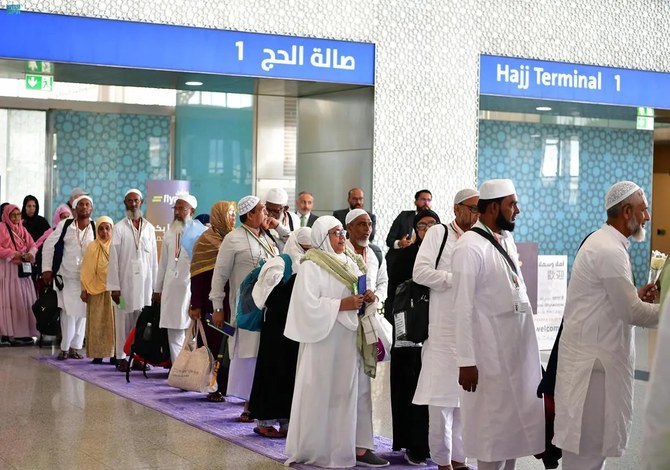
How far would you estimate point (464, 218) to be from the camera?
253 inches

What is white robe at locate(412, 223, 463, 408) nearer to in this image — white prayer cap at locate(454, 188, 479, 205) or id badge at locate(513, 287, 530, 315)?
white prayer cap at locate(454, 188, 479, 205)

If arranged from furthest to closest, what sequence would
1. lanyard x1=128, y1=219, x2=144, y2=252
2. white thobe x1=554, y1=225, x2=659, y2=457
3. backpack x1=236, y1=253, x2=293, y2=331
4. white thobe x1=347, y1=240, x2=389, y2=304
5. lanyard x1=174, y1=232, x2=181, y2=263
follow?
lanyard x1=128, y1=219, x2=144, y2=252 < lanyard x1=174, y1=232, x2=181, y2=263 < backpack x1=236, y1=253, x2=293, y2=331 < white thobe x1=347, y1=240, x2=389, y2=304 < white thobe x1=554, y1=225, x2=659, y2=457

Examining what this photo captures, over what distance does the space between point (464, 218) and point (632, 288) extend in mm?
1638

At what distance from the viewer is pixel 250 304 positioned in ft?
24.4

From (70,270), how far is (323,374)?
19.7 ft

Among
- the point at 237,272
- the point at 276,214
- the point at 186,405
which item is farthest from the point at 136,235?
the point at 237,272

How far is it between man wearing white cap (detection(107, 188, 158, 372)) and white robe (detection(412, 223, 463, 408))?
5.30 meters

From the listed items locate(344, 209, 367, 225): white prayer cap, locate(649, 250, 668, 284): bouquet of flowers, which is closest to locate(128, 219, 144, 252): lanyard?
locate(344, 209, 367, 225): white prayer cap

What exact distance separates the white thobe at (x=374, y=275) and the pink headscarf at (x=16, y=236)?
7.02 meters

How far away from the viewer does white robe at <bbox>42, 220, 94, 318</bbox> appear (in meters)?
11.8

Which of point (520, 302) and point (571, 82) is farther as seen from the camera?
point (571, 82)

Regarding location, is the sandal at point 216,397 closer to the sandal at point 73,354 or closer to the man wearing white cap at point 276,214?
the man wearing white cap at point 276,214

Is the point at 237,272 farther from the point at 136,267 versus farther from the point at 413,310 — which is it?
the point at 136,267

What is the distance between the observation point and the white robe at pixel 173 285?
10.3 m
